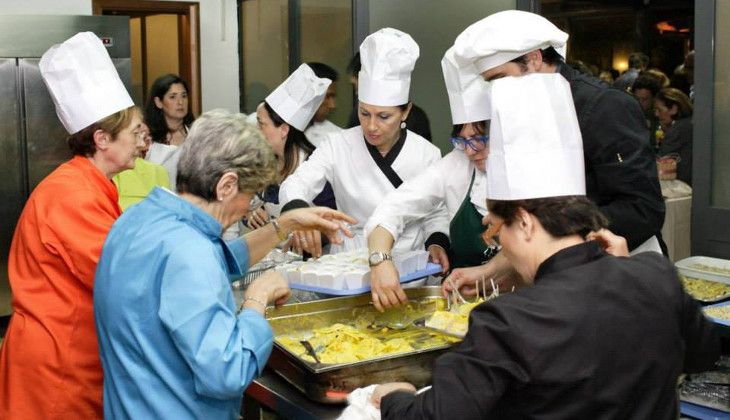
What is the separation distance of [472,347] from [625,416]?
27cm

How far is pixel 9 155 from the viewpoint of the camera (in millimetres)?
5012

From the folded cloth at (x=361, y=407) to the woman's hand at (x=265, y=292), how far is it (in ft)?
0.88

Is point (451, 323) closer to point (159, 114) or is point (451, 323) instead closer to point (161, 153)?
point (161, 153)

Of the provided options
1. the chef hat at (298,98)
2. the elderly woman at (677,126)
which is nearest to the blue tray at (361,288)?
the chef hat at (298,98)

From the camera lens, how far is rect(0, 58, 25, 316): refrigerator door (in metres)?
4.96

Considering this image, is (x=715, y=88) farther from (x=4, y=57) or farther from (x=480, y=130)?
(x=4, y=57)

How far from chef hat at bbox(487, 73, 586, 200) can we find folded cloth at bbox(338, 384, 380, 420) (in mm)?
436

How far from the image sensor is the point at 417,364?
5.77ft

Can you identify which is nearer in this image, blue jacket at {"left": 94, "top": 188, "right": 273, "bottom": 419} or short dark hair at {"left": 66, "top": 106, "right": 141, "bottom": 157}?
blue jacket at {"left": 94, "top": 188, "right": 273, "bottom": 419}

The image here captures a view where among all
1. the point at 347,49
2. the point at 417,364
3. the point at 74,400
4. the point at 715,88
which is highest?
the point at 347,49

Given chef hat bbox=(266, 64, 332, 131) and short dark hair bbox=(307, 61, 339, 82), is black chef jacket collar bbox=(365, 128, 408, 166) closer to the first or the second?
chef hat bbox=(266, 64, 332, 131)

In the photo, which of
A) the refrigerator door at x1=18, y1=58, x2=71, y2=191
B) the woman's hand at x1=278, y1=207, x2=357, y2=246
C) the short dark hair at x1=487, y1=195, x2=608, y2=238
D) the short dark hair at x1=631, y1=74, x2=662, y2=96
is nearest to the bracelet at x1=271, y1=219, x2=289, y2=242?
the woman's hand at x1=278, y1=207, x2=357, y2=246

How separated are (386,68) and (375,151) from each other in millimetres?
306

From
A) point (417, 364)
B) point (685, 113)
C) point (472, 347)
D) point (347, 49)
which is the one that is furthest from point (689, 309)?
point (685, 113)
